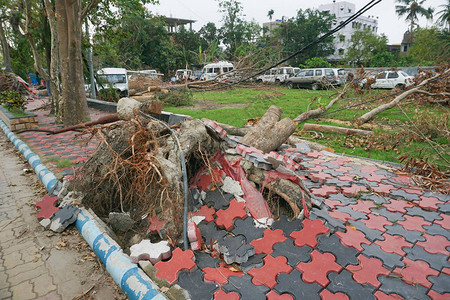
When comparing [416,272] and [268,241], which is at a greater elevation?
[268,241]

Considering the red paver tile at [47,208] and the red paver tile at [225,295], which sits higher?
the red paver tile at [47,208]

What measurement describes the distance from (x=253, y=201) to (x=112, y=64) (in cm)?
2494

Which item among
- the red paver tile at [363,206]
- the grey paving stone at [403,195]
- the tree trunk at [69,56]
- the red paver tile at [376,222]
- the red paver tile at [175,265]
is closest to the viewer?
the red paver tile at [175,265]

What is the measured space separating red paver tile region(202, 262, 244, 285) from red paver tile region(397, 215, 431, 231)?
2025mm

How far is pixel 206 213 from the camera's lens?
312 centimetres

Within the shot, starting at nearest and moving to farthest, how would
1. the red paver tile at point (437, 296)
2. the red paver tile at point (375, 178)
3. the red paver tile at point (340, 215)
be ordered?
the red paver tile at point (437, 296) → the red paver tile at point (340, 215) → the red paver tile at point (375, 178)

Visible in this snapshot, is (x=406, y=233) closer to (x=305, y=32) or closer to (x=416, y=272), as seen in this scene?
(x=416, y=272)

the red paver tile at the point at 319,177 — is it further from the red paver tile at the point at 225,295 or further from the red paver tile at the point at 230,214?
the red paver tile at the point at 225,295

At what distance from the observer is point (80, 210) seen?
3227 mm

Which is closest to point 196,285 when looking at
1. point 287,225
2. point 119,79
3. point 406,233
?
point 287,225

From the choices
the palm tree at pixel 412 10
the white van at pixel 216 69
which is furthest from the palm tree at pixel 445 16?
the white van at pixel 216 69

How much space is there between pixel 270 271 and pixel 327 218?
3.67ft

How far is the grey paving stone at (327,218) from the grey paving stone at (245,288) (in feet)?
3.75

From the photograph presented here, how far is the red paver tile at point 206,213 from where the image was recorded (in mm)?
3057
